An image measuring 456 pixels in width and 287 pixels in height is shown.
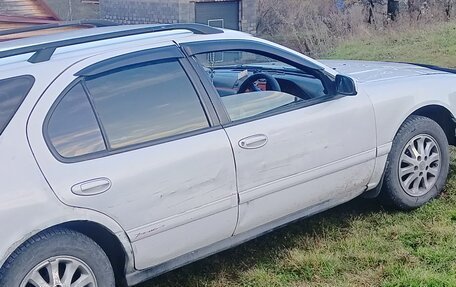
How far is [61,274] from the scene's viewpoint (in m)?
3.24

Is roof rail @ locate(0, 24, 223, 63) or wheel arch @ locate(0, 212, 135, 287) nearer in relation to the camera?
wheel arch @ locate(0, 212, 135, 287)

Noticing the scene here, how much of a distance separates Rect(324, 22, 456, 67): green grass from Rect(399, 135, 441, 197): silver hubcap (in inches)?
270

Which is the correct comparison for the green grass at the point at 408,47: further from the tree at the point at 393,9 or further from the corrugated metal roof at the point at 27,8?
the corrugated metal roof at the point at 27,8

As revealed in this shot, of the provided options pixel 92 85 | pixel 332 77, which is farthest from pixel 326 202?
pixel 92 85

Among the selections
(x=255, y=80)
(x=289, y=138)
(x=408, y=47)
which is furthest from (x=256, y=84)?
A: (x=408, y=47)

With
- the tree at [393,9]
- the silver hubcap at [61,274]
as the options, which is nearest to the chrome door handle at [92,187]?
the silver hubcap at [61,274]

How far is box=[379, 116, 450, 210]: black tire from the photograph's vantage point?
4.65 m

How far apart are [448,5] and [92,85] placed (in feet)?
61.5

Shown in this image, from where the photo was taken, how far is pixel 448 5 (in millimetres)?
20203

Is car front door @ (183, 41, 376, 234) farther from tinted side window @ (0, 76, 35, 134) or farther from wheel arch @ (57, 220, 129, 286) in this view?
tinted side window @ (0, 76, 35, 134)

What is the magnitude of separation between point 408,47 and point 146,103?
38.6 feet

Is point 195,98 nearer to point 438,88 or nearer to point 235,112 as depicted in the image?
point 235,112

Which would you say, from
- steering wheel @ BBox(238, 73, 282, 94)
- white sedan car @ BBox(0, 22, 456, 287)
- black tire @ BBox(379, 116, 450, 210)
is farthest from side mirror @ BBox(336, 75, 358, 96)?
black tire @ BBox(379, 116, 450, 210)

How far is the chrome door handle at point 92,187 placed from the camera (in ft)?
10.5
